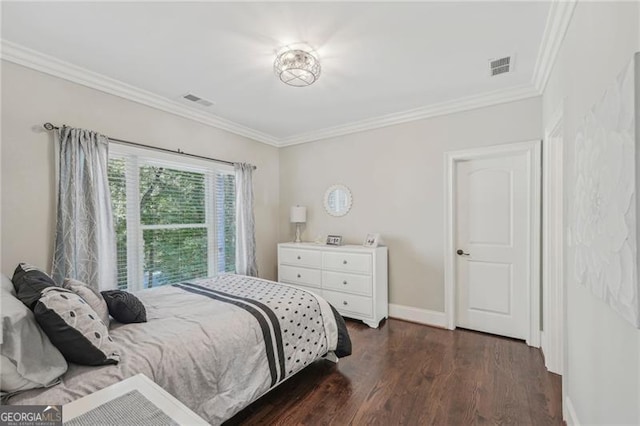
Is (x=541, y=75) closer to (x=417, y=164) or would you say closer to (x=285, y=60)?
(x=417, y=164)

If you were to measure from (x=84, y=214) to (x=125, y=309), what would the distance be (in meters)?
1.16

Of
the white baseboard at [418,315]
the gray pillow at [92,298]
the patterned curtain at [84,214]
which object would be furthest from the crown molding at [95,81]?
the white baseboard at [418,315]

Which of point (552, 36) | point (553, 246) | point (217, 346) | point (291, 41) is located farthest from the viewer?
point (553, 246)

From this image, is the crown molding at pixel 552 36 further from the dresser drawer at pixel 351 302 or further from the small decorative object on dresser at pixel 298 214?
the small decorative object on dresser at pixel 298 214

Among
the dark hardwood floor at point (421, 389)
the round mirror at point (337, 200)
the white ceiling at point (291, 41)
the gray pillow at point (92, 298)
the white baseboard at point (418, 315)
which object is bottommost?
the dark hardwood floor at point (421, 389)

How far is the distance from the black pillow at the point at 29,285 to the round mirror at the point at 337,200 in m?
3.10

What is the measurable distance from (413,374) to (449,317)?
46.6 inches

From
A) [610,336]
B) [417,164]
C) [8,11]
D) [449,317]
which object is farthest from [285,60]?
[449,317]

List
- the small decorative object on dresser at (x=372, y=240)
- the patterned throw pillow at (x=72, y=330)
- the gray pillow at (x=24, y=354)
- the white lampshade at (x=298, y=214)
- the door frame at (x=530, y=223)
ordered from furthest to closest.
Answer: the white lampshade at (x=298, y=214) < the small decorative object on dresser at (x=372, y=240) < the door frame at (x=530, y=223) < the patterned throw pillow at (x=72, y=330) < the gray pillow at (x=24, y=354)

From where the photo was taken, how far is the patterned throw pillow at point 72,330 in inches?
50.9

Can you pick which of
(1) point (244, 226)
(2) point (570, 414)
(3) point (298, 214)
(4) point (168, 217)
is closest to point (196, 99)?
→ (4) point (168, 217)

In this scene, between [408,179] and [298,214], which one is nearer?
[408,179]

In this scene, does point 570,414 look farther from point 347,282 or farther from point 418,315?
point 347,282

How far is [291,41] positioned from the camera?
212cm
